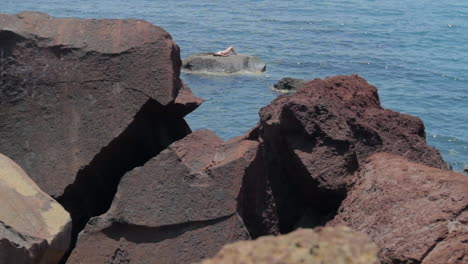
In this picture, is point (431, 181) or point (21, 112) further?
point (21, 112)

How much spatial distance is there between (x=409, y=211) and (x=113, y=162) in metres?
1.67

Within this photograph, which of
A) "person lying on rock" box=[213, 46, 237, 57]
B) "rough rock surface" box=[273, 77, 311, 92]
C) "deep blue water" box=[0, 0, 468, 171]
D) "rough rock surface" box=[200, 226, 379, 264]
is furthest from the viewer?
"person lying on rock" box=[213, 46, 237, 57]

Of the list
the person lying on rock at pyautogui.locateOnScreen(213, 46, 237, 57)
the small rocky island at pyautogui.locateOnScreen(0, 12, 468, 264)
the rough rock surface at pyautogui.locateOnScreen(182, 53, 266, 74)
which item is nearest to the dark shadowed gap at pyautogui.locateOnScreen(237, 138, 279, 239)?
the small rocky island at pyautogui.locateOnScreen(0, 12, 468, 264)

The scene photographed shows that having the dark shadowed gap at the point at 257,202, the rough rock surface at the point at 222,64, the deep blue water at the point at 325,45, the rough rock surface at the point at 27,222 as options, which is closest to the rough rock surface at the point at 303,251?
the rough rock surface at the point at 27,222

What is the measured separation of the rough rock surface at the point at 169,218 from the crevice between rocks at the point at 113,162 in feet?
1.22

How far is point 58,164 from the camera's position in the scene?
4.52 metres

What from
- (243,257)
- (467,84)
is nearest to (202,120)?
(467,84)

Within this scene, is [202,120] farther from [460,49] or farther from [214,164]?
[460,49]

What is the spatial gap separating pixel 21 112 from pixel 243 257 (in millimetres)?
3227

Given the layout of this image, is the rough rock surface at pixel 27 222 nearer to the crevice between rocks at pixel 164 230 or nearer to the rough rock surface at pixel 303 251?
the crevice between rocks at pixel 164 230

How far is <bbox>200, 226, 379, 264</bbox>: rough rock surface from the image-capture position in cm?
167

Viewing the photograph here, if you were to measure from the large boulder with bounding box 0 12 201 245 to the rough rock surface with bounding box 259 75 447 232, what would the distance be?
1.96 ft

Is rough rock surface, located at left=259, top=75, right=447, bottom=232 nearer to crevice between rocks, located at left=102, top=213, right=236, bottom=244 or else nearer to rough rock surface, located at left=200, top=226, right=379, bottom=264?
crevice between rocks, located at left=102, top=213, right=236, bottom=244

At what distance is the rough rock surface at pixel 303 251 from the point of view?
1.67 m
